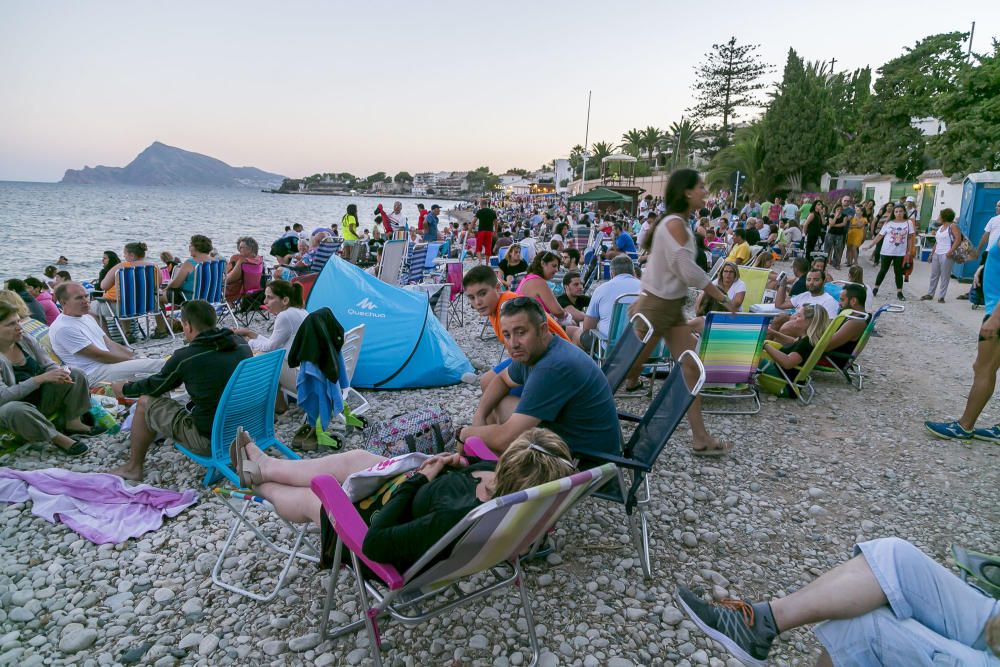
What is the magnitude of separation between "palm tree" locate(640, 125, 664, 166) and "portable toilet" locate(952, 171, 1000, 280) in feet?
176

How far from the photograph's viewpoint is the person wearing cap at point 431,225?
1706 centimetres

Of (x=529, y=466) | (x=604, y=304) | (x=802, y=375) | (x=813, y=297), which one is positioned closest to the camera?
(x=529, y=466)

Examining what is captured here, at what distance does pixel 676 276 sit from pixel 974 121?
1855 cm

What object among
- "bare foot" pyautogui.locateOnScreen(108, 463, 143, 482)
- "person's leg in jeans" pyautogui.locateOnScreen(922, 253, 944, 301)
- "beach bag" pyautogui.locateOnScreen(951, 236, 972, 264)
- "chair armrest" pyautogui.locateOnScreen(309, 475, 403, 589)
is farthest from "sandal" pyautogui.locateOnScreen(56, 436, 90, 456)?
"person's leg in jeans" pyautogui.locateOnScreen(922, 253, 944, 301)

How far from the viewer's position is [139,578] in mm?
2801

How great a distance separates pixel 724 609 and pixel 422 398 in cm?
359

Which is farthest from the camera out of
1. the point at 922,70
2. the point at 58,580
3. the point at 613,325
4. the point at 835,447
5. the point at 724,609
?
the point at 922,70

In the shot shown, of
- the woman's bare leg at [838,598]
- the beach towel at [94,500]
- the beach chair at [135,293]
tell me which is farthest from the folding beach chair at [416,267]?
the woman's bare leg at [838,598]

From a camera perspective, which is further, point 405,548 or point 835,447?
point 835,447

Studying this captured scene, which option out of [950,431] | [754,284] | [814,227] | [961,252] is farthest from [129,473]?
[814,227]

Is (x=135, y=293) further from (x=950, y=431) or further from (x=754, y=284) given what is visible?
(x=950, y=431)

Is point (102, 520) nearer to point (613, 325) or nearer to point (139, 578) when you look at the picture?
point (139, 578)

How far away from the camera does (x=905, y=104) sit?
25906 mm

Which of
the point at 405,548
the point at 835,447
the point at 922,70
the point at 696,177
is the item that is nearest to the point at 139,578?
the point at 405,548
